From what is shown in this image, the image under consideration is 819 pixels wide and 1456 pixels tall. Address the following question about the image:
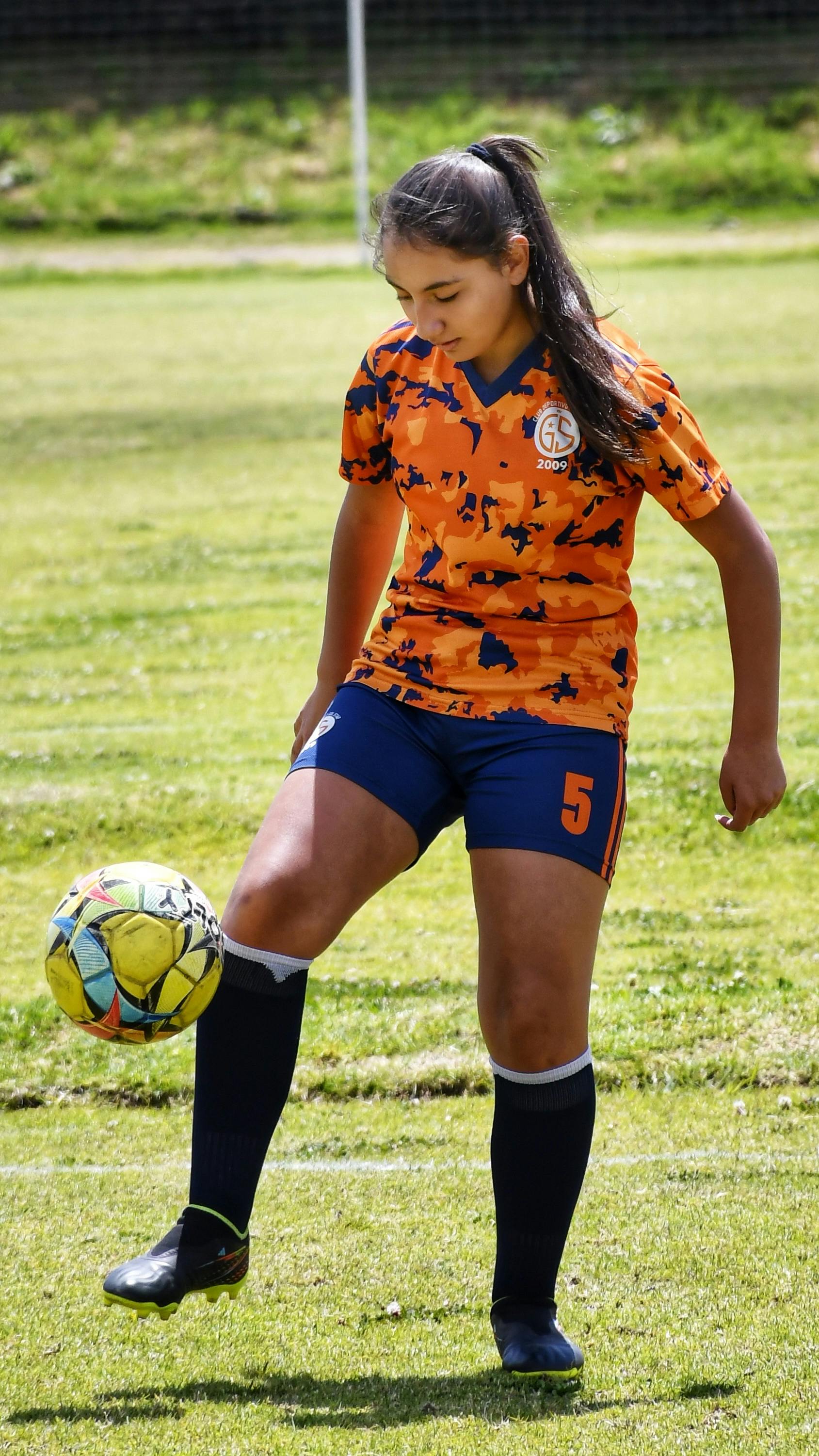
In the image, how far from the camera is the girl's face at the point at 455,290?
2.89 m

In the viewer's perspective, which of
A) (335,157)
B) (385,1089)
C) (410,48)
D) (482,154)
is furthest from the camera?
(410,48)

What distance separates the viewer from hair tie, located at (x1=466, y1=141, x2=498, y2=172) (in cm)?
303

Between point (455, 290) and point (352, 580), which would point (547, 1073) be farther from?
point (455, 290)

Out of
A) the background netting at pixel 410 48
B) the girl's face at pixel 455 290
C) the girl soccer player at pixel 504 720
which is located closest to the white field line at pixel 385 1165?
Result: the girl soccer player at pixel 504 720

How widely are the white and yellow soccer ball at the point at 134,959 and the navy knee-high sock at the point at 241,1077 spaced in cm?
5

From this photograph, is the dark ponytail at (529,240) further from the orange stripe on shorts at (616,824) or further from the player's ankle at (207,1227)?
the player's ankle at (207,1227)

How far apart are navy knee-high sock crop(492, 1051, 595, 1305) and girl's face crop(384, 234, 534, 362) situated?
1256 millimetres

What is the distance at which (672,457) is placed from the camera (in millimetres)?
2955

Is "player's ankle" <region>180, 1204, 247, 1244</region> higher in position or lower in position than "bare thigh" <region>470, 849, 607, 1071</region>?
lower

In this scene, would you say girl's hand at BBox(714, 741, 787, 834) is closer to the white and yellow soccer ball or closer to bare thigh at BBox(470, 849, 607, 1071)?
bare thigh at BBox(470, 849, 607, 1071)

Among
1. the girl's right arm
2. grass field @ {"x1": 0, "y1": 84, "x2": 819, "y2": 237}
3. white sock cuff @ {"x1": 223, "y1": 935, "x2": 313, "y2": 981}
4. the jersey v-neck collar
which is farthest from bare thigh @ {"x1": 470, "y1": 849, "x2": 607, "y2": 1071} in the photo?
grass field @ {"x1": 0, "y1": 84, "x2": 819, "y2": 237}

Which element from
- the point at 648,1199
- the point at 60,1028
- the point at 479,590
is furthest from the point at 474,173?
the point at 60,1028

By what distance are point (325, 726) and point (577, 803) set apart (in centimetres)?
51

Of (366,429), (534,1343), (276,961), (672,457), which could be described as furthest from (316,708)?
(534,1343)
